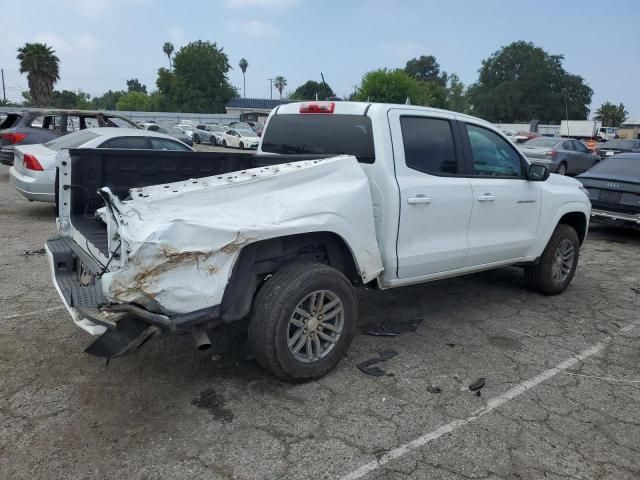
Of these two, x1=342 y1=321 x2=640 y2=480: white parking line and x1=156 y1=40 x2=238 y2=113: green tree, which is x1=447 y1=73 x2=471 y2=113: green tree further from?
x1=342 y1=321 x2=640 y2=480: white parking line

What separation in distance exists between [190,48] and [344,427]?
87026 mm

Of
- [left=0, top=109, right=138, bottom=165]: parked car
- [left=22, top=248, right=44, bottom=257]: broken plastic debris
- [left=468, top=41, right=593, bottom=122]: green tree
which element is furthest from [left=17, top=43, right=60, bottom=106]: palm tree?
[left=468, top=41, right=593, bottom=122]: green tree

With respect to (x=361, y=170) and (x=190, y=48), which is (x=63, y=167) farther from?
(x=190, y=48)

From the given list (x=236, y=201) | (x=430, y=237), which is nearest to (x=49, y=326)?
(x=236, y=201)

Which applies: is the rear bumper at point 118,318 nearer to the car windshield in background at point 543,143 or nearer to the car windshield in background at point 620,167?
the car windshield in background at point 620,167

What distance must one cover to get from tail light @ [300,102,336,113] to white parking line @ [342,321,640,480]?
2.57 m

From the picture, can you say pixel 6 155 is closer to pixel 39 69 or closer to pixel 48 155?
pixel 48 155

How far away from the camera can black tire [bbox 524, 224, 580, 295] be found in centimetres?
556

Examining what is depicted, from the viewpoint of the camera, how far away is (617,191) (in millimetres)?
8898

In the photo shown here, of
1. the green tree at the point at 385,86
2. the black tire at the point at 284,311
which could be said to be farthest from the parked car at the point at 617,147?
the green tree at the point at 385,86

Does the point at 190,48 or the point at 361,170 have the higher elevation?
the point at 190,48

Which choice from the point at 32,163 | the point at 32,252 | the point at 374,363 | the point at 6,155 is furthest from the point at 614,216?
the point at 6,155

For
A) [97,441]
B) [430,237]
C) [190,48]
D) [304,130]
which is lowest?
[97,441]

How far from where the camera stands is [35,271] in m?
5.91
